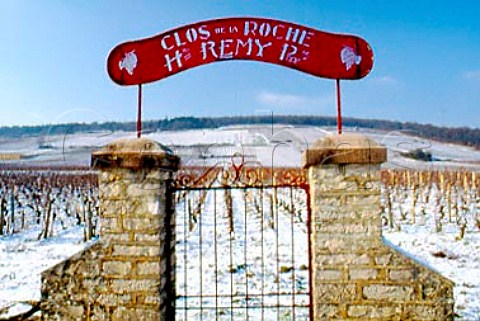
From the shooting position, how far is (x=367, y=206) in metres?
3.65

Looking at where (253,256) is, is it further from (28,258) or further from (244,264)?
(28,258)

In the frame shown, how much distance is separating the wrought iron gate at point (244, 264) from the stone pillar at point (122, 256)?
37cm

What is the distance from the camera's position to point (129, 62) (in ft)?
13.7

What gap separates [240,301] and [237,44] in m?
3.40

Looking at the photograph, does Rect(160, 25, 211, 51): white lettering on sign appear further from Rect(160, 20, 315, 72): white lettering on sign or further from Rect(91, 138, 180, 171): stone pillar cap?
Rect(91, 138, 180, 171): stone pillar cap

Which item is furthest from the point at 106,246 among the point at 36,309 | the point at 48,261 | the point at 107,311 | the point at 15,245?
the point at 15,245

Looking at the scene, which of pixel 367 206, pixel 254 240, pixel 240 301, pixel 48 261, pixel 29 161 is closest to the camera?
pixel 367 206

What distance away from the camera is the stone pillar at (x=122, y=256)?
3.78m

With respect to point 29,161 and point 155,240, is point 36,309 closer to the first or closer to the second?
point 155,240

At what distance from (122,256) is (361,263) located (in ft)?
7.15

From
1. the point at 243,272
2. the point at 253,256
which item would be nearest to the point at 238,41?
the point at 243,272

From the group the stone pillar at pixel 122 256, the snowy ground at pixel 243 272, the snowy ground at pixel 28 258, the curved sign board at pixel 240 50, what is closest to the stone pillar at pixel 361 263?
the snowy ground at pixel 243 272

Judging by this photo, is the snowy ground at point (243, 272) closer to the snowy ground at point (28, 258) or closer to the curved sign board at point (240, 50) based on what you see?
the curved sign board at point (240, 50)

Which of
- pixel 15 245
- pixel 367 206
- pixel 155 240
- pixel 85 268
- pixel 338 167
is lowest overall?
pixel 15 245
